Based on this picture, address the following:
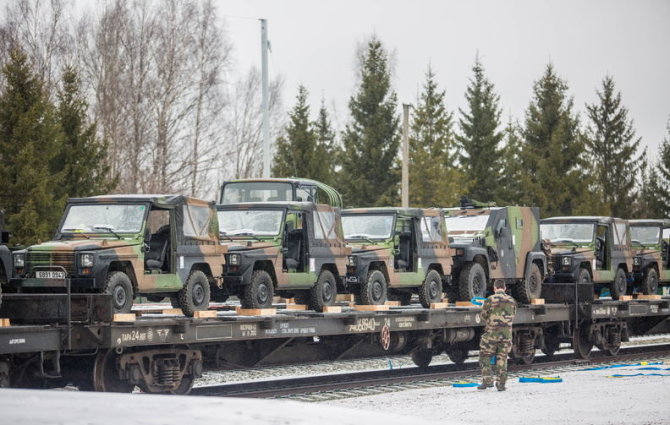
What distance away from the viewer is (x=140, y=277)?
15.1 metres

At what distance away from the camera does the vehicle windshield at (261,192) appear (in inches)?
1003

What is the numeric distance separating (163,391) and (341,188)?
38.6 metres

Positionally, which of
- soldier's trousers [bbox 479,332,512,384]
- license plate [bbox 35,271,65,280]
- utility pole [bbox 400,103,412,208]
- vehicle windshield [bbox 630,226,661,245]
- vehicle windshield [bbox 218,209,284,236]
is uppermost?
utility pole [bbox 400,103,412,208]

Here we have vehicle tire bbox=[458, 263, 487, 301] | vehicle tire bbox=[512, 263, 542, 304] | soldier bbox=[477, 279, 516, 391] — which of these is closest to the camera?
soldier bbox=[477, 279, 516, 391]

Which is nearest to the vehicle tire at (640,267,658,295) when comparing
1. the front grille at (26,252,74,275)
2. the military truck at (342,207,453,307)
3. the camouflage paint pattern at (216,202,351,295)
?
the military truck at (342,207,453,307)

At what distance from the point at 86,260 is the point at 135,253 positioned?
2.99 feet

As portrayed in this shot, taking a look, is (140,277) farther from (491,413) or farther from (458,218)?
(458,218)

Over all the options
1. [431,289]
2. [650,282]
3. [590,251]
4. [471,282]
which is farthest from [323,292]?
[650,282]

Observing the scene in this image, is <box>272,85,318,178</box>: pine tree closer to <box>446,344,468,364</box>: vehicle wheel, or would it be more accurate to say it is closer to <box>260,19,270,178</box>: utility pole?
<box>260,19,270,178</box>: utility pole

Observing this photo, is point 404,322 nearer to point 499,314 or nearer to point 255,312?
point 499,314

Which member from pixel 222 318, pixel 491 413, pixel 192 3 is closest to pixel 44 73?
pixel 192 3

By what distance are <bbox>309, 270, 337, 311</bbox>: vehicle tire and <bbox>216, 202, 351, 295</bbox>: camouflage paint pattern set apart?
0.15m

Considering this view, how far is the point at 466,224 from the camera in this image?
78.5ft

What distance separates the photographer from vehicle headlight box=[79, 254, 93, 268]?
1433cm
